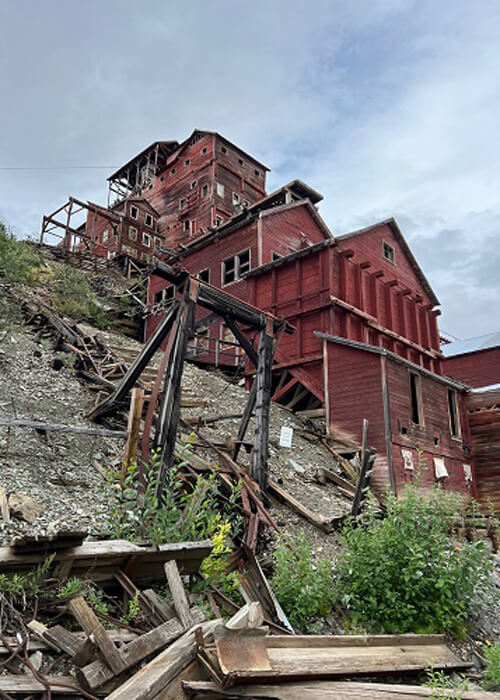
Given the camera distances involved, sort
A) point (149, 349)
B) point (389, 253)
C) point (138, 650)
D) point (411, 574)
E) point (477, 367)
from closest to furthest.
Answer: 1. point (138, 650)
2. point (411, 574)
3. point (149, 349)
4. point (389, 253)
5. point (477, 367)

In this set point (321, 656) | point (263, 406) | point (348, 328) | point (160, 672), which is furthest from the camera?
point (348, 328)

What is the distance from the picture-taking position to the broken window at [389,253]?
2323 centimetres

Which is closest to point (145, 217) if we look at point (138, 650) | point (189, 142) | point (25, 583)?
point (189, 142)

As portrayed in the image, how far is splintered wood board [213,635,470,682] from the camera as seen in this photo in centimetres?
416

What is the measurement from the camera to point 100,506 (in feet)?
23.9

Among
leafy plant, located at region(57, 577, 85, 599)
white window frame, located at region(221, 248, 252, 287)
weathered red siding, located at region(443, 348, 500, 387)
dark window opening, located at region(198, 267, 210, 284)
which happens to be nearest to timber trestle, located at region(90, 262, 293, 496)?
leafy plant, located at region(57, 577, 85, 599)

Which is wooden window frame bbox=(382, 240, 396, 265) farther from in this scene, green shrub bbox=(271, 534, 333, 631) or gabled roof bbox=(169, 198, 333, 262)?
green shrub bbox=(271, 534, 333, 631)

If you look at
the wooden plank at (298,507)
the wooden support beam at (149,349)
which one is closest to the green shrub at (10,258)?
the wooden support beam at (149,349)

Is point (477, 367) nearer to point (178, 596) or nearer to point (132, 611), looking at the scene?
point (178, 596)

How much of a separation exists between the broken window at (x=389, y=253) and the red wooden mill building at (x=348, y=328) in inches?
2.0

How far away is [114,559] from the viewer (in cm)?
537

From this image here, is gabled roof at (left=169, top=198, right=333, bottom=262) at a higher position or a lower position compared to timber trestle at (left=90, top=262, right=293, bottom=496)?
higher

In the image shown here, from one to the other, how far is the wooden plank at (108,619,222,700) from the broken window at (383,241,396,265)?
69.4ft

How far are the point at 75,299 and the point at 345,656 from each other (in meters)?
20.8
